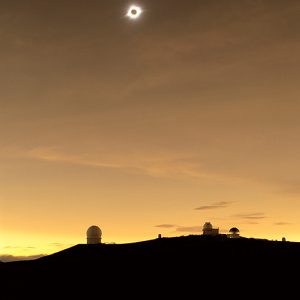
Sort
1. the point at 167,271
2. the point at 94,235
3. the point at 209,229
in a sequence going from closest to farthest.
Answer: the point at 167,271, the point at 209,229, the point at 94,235

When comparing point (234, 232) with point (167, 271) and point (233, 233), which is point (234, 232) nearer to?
point (233, 233)

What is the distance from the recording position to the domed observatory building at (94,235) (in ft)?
205

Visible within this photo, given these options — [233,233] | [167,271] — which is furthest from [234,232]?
[167,271]

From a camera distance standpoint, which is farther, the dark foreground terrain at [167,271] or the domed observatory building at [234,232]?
the domed observatory building at [234,232]

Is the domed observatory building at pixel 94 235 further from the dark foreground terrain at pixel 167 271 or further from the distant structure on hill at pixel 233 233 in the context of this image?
the distant structure on hill at pixel 233 233

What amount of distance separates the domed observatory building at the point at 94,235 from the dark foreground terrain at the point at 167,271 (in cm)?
327

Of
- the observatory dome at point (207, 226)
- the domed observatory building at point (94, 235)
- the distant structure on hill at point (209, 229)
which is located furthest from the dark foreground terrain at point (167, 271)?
the observatory dome at point (207, 226)

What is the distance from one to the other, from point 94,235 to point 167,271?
16.5 m

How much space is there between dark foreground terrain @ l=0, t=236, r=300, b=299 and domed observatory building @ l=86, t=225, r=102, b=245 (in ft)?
10.7

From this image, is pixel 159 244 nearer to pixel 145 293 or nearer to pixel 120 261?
pixel 120 261

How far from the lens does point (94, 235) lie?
6266 cm

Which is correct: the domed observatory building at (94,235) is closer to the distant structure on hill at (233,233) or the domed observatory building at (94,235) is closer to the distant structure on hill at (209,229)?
the distant structure on hill at (209,229)

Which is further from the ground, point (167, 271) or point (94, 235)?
point (94, 235)

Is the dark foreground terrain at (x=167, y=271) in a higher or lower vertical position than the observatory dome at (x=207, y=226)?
lower
